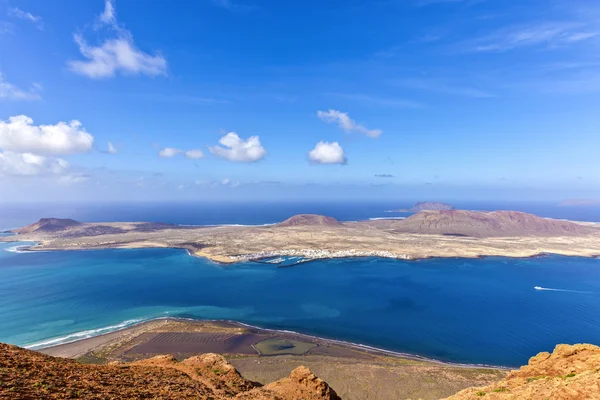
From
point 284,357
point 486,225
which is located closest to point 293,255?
point 284,357

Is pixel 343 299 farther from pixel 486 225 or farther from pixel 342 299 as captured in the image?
pixel 486 225

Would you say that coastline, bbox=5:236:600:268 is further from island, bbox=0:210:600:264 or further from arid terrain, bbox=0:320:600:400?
arid terrain, bbox=0:320:600:400

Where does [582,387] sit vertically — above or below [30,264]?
above

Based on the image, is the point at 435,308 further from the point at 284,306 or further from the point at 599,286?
the point at 599,286

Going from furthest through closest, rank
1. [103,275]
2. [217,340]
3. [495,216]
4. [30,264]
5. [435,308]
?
[495,216] → [30,264] → [103,275] → [435,308] → [217,340]

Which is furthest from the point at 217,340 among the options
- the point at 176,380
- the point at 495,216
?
the point at 495,216
